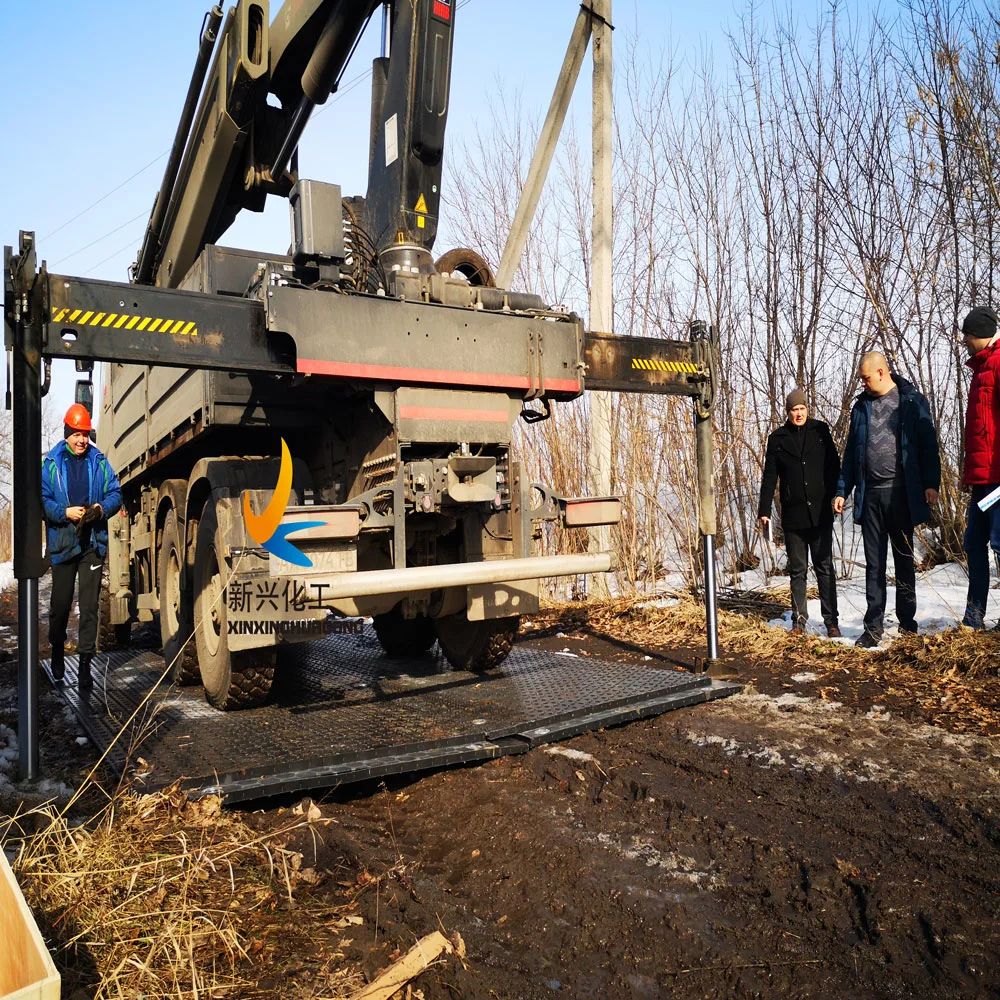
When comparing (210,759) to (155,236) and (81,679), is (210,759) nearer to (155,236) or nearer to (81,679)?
(81,679)

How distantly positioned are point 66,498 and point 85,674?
1139 millimetres

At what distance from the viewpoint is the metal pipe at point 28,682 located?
316 centimetres

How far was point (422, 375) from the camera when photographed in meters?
3.75

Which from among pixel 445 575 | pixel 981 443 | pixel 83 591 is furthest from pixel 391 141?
pixel 981 443

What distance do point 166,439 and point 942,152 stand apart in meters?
7.27

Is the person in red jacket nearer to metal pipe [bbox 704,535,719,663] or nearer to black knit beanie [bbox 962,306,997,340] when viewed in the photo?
black knit beanie [bbox 962,306,997,340]

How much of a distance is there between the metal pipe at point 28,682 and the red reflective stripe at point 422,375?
131 cm

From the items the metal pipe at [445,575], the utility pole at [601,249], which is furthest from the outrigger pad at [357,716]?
the utility pole at [601,249]

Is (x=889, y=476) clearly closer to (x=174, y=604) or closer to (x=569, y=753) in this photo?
(x=569, y=753)

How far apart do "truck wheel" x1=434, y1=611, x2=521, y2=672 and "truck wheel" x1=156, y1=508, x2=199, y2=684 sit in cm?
157

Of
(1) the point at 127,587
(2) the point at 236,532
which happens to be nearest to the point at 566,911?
(2) the point at 236,532

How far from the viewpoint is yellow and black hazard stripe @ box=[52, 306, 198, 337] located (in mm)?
3113

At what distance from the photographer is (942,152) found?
7.46 meters

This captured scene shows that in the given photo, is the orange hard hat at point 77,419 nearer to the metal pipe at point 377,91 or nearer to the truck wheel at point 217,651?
the truck wheel at point 217,651
